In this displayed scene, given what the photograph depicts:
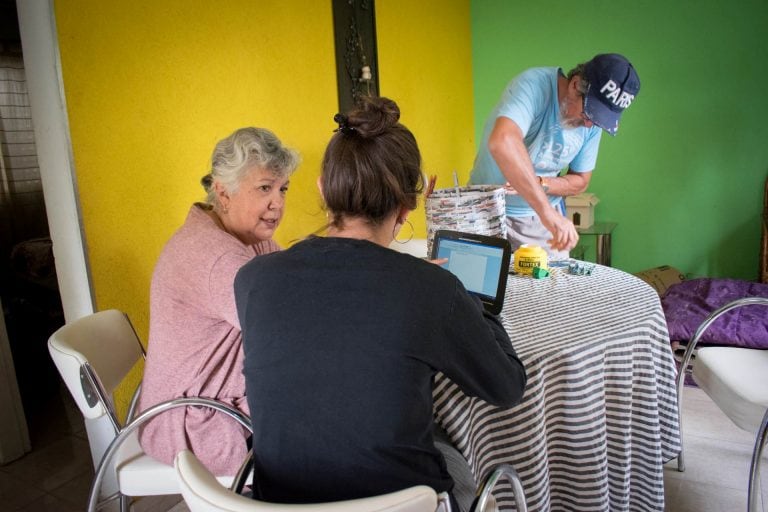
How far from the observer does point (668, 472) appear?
6.40 ft

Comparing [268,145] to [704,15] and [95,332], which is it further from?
[704,15]

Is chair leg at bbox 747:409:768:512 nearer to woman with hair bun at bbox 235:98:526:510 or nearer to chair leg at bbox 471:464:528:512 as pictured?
chair leg at bbox 471:464:528:512

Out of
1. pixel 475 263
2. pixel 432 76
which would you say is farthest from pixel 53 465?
pixel 432 76

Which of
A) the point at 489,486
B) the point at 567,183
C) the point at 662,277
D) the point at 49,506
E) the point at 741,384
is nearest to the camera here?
the point at 489,486

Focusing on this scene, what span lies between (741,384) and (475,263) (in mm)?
869

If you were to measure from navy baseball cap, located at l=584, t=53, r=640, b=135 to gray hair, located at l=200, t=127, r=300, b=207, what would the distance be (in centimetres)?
120

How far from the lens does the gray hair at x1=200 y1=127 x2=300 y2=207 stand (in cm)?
145

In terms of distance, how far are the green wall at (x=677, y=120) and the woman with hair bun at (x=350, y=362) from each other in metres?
3.47

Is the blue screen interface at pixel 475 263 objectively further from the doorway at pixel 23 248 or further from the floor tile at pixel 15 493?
the doorway at pixel 23 248

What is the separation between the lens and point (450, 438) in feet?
3.76

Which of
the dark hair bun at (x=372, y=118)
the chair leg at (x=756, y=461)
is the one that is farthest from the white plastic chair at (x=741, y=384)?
the dark hair bun at (x=372, y=118)

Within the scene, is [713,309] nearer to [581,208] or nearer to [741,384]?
[581,208]

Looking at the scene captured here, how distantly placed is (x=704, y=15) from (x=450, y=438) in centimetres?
365

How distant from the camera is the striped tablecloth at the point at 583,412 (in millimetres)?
1158
